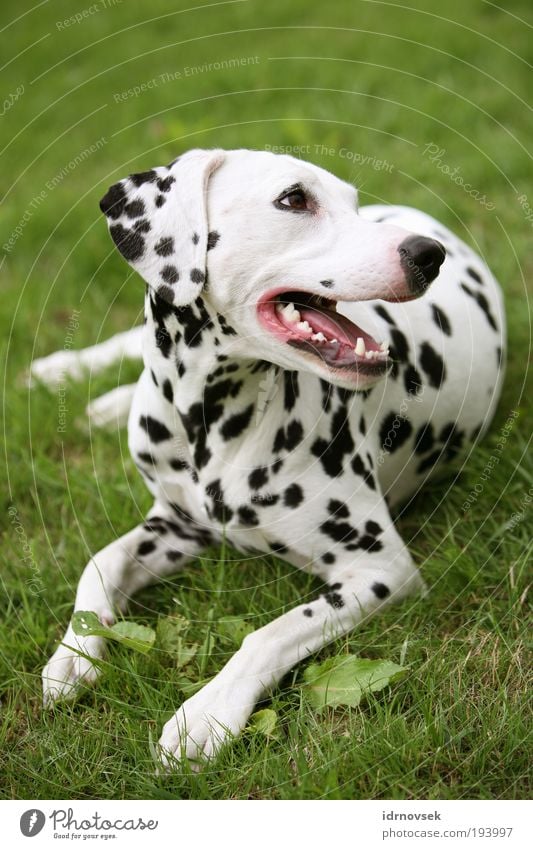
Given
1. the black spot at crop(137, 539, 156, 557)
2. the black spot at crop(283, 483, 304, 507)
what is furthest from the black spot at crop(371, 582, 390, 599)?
the black spot at crop(137, 539, 156, 557)

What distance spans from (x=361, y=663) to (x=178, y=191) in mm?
1888

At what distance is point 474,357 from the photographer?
4.35 meters

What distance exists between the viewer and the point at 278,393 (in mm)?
3520

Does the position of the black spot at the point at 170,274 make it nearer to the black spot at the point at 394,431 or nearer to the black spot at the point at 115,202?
the black spot at the point at 115,202

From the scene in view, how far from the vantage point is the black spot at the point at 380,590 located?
138 inches

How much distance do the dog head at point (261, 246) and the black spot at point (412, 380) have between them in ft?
2.57

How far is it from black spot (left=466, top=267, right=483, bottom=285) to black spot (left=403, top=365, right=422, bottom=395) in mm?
920

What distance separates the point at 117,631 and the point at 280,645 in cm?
69

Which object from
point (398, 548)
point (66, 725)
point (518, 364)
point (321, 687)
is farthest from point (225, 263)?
point (518, 364)

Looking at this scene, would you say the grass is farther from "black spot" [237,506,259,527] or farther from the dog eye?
the dog eye

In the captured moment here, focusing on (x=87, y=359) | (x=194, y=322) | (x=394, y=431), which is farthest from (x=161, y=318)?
(x=87, y=359)

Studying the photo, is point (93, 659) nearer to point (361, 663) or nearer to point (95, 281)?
point (361, 663)

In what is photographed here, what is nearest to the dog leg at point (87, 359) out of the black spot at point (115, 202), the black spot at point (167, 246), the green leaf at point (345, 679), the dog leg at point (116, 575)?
the dog leg at point (116, 575)
